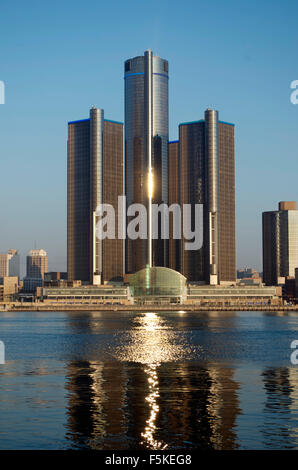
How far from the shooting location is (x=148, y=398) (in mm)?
66250

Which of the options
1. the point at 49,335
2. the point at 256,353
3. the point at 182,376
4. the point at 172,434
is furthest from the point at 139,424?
the point at 49,335

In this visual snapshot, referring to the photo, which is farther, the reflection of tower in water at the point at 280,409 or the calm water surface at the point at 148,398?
the calm water surface at the point at 148,398

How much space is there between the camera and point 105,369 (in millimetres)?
90375

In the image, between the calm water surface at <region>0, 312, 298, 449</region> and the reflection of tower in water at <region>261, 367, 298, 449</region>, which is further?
the calm water surface at <region>0, 312, 298, 449</region>

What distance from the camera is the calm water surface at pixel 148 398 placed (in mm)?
49438

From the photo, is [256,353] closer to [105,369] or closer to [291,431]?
[105,369]

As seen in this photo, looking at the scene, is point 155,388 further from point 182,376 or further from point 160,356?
point 160,356

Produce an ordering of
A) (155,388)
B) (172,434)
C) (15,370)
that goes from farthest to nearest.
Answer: (15,370) → (155,388) → (172,434)

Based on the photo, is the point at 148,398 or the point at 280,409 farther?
the point at 148,398

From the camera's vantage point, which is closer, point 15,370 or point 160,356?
point 15,370

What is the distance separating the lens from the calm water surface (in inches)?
1946
